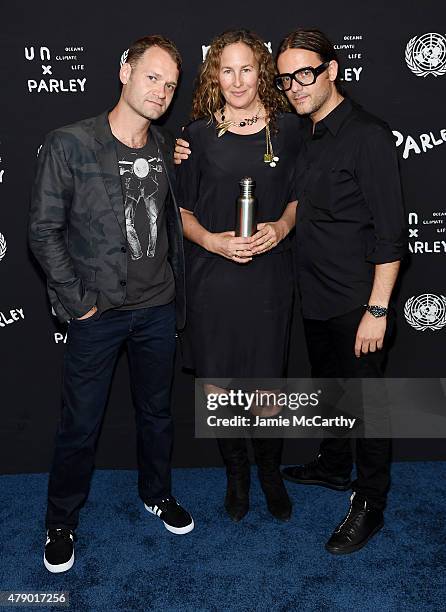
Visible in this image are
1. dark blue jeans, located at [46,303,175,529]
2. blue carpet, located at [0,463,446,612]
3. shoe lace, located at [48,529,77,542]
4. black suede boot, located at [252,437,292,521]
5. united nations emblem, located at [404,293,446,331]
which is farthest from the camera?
united nations emblem, located at [404,293,446,331]

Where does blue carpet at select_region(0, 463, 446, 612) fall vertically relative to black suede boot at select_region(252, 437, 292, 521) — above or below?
below

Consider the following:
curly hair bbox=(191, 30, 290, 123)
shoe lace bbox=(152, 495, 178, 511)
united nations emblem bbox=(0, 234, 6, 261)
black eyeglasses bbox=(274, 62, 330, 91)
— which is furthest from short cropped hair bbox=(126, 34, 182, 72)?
shoe lace bbox=(152, 495, 178, 511)

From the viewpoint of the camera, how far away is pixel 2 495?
319 centimetres

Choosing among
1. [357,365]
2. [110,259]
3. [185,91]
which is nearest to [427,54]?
[185,91]

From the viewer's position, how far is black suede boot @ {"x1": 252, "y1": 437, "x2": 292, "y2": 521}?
295 cm

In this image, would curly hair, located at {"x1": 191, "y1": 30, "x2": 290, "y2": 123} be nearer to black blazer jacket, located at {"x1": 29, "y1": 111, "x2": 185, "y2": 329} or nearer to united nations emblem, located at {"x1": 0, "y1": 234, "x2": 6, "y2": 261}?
black blazer jacket, located at {"x1": 29, "y1": 111, "x2": 185, "y2": 329}

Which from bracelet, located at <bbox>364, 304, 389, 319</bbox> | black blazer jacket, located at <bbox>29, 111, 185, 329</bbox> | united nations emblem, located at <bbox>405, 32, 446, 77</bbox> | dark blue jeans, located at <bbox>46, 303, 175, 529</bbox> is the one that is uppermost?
united nations emblem, located at <bbox>405, 32, 446, 77</bbox>

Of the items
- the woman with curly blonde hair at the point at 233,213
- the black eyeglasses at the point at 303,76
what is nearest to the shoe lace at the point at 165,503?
the woman with curly blonde hair at the point at 233,213

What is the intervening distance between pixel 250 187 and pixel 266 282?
17.6 inches

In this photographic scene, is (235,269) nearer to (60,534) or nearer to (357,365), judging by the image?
(357,365)

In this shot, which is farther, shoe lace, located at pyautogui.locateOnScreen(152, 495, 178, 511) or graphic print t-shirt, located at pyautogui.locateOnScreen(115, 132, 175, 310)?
shoe lace, located at pyautogui.locateOnScreen(152, 495, 178, 511)

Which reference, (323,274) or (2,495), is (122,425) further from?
(323,274)

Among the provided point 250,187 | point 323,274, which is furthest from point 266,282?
point 250,187

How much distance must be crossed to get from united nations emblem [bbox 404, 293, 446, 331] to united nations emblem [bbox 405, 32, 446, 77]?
1083 millimetres
